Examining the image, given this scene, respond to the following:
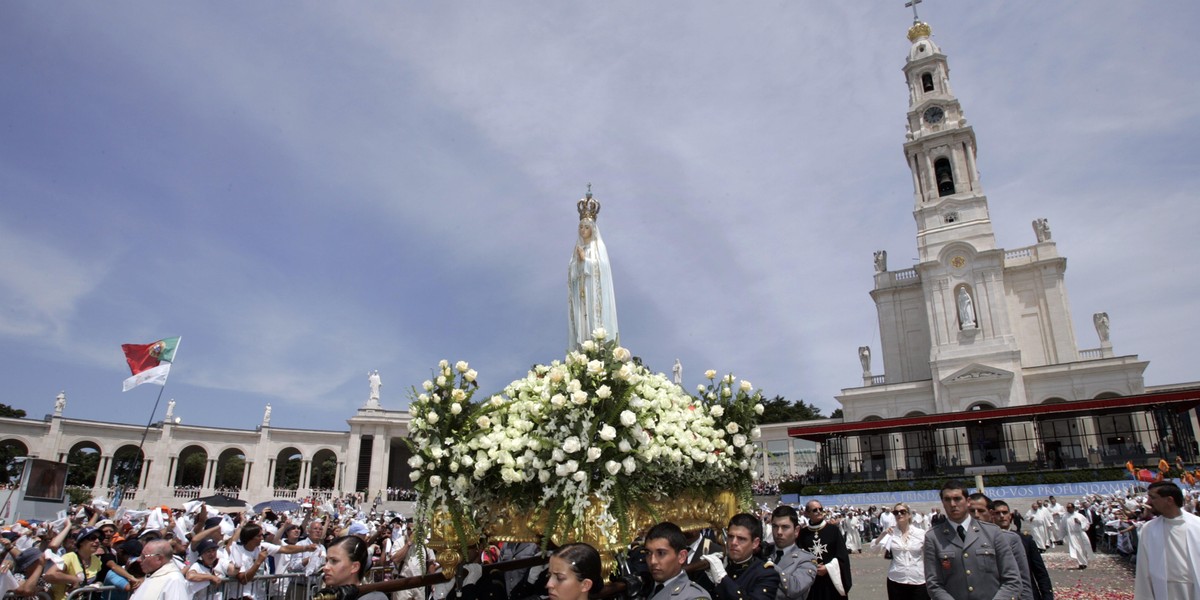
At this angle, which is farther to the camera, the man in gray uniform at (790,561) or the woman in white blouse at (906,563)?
the woman in white blouse at (906,563)

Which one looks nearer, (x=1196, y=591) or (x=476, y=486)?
(x=476, y=486)

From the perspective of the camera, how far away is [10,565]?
798 centimetres

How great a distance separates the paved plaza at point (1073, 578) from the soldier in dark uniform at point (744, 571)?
8.78m

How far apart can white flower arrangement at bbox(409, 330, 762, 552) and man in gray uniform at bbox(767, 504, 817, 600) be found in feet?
2.55

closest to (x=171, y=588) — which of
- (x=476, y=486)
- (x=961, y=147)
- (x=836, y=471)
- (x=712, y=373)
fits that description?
(x=476, y=486)

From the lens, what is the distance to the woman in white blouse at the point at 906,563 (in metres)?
6.94

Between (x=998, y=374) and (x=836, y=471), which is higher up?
(x=998, y=374)

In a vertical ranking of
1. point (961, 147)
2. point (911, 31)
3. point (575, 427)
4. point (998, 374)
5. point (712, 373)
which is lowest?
point (575, 427)

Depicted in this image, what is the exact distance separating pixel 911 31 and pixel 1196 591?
55625mm

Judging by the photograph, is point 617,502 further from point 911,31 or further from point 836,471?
point 911,31

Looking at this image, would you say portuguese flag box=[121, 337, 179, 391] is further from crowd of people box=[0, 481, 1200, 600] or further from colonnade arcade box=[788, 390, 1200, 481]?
colonnade arcade box=[788, 390, 1200, 481]

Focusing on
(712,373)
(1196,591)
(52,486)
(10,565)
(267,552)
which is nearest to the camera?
(1196,591)

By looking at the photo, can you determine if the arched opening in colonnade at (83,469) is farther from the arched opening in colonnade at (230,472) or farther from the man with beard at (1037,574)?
the man with beard at (1037,574)

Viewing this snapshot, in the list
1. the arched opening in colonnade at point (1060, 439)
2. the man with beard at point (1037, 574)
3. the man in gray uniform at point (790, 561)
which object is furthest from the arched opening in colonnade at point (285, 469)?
the man with beard at point (1037, 574)
